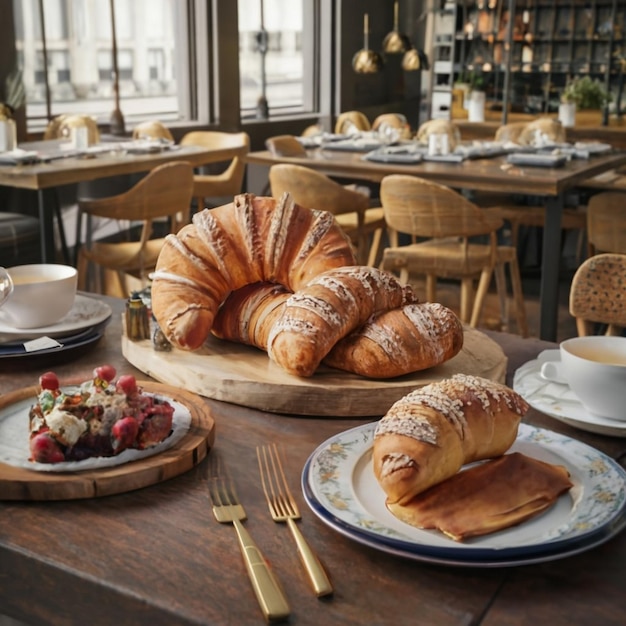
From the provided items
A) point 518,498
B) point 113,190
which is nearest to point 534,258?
point 113,190

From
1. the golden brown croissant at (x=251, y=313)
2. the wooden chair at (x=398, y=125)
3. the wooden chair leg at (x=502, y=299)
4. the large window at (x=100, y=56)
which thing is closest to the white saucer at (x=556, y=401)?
the golden brown croissant at (x=251, y=313)

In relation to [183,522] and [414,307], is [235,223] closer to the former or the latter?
[414,307]

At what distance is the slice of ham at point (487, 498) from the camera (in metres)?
0.73

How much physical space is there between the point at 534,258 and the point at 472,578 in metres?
5.11

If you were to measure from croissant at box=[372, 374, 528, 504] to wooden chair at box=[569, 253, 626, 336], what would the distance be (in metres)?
1.12

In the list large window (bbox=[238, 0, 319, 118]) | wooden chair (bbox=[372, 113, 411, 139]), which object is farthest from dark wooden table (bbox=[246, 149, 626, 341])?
large window (bbox=[238, 0, 319, 118])

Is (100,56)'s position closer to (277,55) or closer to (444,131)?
(277,55)

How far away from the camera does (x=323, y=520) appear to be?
76 centimetres

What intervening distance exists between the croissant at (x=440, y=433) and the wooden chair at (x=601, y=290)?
1.12 m

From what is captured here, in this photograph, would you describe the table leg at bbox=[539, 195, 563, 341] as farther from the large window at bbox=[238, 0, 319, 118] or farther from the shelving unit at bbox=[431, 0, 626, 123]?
the shelving unit at bbox=[431, 0, 626, 123]

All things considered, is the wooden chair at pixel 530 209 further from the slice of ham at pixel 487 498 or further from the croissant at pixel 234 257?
the slice of ham at pixel 487 498

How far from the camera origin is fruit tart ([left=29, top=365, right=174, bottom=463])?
84cm

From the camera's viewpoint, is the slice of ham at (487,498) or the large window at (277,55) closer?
the slice of ham at (487,498)

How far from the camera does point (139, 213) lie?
396cm
